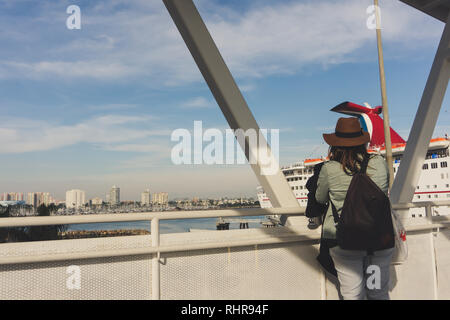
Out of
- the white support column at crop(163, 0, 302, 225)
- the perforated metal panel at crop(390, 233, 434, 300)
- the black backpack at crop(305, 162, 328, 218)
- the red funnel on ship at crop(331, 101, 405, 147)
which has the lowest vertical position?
the perforated metal panel at crop(390, 233, 434, 300)

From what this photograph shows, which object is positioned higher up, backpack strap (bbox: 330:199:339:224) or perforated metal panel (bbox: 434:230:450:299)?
backpack strap (bbox: 330:199:339:224)

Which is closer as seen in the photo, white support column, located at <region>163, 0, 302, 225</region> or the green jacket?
the green jacket

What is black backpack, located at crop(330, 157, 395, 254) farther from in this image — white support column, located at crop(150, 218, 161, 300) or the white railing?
white support column, located at crop(150, 218, 161, 300)

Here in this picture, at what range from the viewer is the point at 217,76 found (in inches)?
108

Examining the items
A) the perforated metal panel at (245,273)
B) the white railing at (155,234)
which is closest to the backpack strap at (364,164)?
the white railing at (155,234)

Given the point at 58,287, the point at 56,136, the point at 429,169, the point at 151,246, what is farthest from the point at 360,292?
the point at 56,136

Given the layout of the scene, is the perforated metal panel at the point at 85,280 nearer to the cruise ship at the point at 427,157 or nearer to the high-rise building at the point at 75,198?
the cruise ship at the point at 427,157

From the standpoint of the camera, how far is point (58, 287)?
2104 mm

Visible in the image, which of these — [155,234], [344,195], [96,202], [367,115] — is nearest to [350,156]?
[344,195]

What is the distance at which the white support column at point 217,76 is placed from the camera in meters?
2.69

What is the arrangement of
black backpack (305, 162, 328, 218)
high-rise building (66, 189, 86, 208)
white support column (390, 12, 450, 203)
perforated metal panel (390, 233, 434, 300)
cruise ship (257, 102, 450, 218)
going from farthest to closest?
high-rise building (66, 189, 86, 208) → cruise ship (257, 102, 450, 218) → white support column (390, 12, 450, 203) → perforated metal panel (390, 233, 434, 300) → black backpack (305, 162, 328, 218)

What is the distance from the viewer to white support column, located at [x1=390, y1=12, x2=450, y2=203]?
144 inches

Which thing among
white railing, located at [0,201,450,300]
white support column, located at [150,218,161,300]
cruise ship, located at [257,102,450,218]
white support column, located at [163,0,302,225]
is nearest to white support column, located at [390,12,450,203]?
white railing, located at [0,201,450,300]

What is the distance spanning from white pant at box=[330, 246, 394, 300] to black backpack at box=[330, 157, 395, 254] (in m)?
0.10
